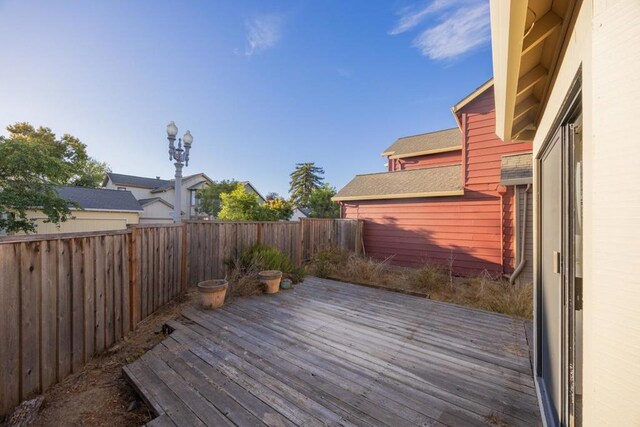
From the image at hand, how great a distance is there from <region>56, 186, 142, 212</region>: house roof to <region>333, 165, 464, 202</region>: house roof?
14.6 m

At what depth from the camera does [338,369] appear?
2590mm

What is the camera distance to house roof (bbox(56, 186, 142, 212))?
1366 centimetres

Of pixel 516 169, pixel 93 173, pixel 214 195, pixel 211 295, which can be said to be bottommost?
pixel 211 295

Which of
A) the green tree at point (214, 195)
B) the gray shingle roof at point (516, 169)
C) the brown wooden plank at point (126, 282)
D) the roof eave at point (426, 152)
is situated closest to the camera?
the brown wooden plank at point (126, 282)

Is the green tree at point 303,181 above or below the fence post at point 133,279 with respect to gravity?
above

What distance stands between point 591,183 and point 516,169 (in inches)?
246

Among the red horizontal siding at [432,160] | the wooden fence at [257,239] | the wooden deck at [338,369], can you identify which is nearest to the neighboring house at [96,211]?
the wooden fence at [257,239]

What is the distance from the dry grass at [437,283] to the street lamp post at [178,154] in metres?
4.60

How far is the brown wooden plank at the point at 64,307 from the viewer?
2.60m

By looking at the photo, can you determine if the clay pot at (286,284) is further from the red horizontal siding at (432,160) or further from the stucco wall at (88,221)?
the stucco wall at (88,221)

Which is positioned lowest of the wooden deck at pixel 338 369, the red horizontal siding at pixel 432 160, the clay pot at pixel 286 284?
the wooden deck at pixel 338 369

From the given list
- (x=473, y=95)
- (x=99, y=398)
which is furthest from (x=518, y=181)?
(x=99, y=398)

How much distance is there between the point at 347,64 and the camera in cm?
842

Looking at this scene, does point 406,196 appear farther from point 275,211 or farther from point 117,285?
point 117,285
